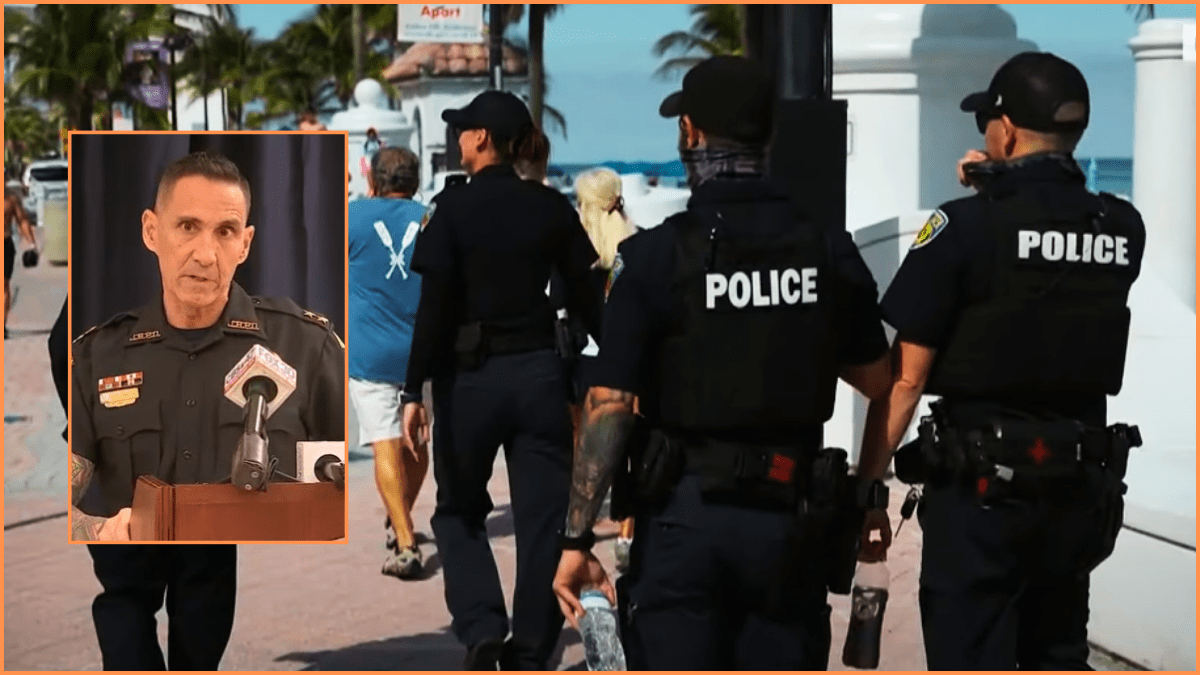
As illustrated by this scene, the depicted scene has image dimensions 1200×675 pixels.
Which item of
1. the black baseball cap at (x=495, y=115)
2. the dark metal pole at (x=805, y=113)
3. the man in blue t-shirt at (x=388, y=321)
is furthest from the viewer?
the man in blue t-shirt at (x=388, y=321)

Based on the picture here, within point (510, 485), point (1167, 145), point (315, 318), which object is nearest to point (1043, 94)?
point (315, 318)

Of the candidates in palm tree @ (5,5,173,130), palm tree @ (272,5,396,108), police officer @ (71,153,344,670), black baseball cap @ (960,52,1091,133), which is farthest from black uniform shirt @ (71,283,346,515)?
palm tree @ (272,5,396,108)

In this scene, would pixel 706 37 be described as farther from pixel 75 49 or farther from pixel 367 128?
pixel 367 128

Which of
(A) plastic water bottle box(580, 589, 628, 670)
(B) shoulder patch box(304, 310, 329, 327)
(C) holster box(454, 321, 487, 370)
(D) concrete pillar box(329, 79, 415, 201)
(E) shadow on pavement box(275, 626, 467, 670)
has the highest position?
(D) concrete pillar box(329, 79, 415, 201)

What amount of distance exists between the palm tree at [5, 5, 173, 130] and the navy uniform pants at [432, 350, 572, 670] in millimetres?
63759

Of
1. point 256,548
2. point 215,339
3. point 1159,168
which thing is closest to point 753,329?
point 215,339

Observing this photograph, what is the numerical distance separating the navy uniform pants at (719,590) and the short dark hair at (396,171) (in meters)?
3.69

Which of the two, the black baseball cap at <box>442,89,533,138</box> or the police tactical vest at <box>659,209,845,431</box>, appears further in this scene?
the black baseball cap at <box>442,89,533,138</box>

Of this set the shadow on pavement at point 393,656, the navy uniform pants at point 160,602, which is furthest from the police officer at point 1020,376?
the shadow on pavement at point 393,656

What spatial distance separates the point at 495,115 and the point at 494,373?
0.88m

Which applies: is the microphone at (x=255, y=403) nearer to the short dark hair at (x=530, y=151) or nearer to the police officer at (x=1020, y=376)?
the short dark hair at (x=530, y=151)

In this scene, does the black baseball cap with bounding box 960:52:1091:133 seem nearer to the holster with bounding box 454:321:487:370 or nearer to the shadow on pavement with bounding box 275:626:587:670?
the holster with bounding box 454:321:487:370

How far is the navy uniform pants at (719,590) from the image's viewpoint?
3990mm

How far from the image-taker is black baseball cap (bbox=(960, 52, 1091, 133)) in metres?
4.40
